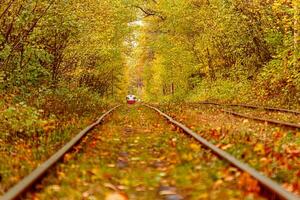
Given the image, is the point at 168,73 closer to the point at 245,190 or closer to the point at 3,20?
the point at 3,20

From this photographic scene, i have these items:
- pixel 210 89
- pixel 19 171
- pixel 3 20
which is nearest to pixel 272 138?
pixel 19 171

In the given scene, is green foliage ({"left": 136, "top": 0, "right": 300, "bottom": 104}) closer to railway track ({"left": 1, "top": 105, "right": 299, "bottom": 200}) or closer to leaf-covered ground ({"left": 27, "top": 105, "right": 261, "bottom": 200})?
leaf-covered ground ({"left": 27, "top": 105, "right": 261, "bottom": 200})

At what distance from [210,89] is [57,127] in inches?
1147

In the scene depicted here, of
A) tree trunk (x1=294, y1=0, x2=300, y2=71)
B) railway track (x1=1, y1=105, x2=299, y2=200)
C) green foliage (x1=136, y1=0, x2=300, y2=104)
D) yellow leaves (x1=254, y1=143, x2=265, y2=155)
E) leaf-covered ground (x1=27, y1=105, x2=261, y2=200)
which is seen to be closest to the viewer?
railway track (x1=1, y1=105, x2=299, y2=200)

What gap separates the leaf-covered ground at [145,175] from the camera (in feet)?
20.4

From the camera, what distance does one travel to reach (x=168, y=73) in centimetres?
5269

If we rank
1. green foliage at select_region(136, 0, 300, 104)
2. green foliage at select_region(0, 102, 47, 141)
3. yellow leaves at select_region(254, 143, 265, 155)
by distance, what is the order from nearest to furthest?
yellow leaves at select_region(254, 143, 265, 155) < green foliage at select_region(0, 102, 47, 141) < green foliage at select_region(136, 0, 300, 104)

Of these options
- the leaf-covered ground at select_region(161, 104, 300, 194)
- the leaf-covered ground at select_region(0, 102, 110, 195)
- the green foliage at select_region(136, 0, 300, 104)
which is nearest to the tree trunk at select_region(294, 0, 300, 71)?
the green foliage at select_region(136, 0, 300, 104)

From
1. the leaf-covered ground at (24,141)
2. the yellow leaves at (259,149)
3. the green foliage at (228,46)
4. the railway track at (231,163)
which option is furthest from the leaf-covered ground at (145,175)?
the green foliage at (228,46)

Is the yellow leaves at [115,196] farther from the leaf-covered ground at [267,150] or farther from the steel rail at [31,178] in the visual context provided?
the leaf-covered ground at [267,150]

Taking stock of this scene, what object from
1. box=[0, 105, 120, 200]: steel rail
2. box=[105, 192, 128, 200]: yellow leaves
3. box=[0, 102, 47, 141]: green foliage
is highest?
box=[0, 102, 47, 141]: green foliage

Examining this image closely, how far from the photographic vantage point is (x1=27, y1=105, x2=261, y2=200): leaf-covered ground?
20.4 feet

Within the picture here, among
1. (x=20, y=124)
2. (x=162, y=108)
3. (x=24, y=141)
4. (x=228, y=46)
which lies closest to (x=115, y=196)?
(x=24, y=141)

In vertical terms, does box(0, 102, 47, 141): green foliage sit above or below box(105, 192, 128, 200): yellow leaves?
above
